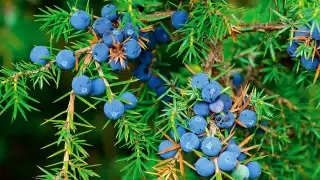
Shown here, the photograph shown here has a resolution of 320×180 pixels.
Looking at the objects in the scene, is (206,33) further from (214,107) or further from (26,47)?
(26,47)

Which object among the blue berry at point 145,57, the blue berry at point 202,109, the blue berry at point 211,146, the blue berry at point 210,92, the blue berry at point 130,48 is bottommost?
the blue berry at point 211,146

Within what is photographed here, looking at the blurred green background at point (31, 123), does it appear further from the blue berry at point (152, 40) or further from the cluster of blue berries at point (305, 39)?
the cluster of blue berries at point (305, 39)

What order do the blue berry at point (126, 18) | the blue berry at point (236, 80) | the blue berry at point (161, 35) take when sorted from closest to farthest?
the blue berry at point (126, 18)
the blue berry at point (161, 35)
the blue berry at point (236, 80)

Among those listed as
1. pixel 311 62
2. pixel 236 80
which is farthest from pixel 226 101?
pixel 236 80

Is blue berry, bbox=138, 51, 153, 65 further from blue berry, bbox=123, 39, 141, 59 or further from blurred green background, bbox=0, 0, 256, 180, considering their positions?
blurred green background, bbox=0, 0, 256, 180

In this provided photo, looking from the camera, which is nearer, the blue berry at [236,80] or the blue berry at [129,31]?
the blue berry at [129,31]

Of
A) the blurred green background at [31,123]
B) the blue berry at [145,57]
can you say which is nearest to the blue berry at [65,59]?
the blue berry at [145,57]

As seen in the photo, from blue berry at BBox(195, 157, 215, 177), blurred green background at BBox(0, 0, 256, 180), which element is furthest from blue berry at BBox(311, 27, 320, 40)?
blurred green background at BBox(0, 0, 256, 180)
